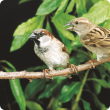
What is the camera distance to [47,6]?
26.0 inches

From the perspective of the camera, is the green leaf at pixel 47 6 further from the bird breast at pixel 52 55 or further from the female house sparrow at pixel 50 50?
the bird breast at pixel 52 55

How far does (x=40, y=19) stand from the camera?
2.98 feet

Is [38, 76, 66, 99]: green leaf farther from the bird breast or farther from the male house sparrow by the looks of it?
the male house sparrow

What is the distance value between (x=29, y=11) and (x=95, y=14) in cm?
89

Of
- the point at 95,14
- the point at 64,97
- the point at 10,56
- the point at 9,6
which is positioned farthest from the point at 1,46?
the point at 95,14

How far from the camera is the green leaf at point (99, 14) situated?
1.95 feet

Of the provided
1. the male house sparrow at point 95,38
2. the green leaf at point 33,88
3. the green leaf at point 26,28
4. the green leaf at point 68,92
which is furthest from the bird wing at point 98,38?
the green leaf at point 33,88

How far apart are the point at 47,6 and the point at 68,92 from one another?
603 millimetres

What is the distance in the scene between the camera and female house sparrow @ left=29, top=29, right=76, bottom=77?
748 mm

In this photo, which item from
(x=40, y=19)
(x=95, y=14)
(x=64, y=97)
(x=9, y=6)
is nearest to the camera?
(x=95, y=14)

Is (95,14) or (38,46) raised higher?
(95,14)

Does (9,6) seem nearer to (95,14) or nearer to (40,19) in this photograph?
(40,19)

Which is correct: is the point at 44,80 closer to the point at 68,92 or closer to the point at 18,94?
Result: the point at 68,92

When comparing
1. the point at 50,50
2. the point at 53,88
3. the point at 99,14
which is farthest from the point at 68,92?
the point at 99,14
